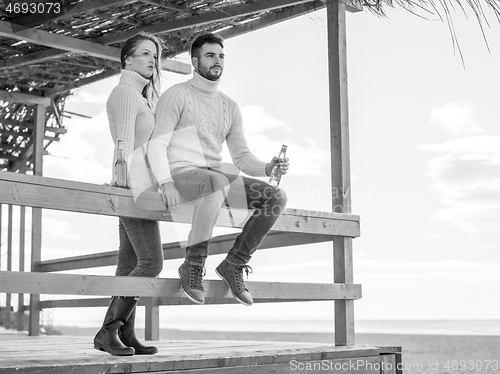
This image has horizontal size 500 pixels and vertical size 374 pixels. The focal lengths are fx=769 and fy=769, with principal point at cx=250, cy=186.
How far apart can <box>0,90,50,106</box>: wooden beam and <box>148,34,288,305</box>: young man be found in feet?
12.4

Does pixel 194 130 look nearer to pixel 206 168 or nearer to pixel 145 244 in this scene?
pixel 206 168

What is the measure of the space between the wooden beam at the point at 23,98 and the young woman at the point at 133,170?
3.75 metres

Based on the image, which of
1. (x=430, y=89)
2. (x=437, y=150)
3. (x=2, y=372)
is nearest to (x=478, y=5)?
(x=2, y=372)

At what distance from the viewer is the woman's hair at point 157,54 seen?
3365 millimetres

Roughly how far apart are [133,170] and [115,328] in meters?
0.68

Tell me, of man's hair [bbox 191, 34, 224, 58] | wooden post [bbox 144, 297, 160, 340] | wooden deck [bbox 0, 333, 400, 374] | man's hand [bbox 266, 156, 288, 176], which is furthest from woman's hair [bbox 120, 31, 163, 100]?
wooden post [bbox 144, 297, 160, 340]

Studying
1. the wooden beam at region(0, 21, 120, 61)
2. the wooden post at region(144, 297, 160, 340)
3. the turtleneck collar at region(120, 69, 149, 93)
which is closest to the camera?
the turtleneck collar at region(120, 69, 149, 93)

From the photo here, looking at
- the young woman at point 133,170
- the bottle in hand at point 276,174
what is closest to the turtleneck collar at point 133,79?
the young woman at point 133,170

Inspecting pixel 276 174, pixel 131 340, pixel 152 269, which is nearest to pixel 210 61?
pixel 276 174

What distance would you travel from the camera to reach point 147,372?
3111 millimetres

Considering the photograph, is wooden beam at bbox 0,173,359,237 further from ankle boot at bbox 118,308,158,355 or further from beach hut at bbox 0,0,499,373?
ankle boot at bbox 118,308,158,355

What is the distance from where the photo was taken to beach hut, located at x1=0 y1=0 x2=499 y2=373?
309cm

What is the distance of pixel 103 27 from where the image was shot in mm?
5547

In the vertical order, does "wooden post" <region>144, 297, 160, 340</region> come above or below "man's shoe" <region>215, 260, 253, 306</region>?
below
